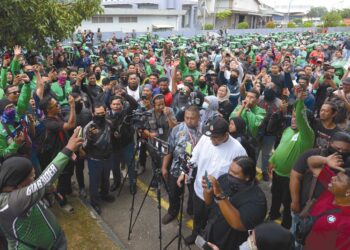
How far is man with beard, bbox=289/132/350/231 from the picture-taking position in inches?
125

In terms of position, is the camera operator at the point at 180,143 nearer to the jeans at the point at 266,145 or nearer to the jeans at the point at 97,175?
the jeans at the point at 97,175

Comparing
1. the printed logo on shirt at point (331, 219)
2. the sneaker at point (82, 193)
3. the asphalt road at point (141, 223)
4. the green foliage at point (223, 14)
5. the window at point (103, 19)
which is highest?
the green foliage at point (223, 14)

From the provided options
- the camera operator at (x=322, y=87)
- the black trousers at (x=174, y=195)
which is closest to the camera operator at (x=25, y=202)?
the black trousers at (x=174, y=195)

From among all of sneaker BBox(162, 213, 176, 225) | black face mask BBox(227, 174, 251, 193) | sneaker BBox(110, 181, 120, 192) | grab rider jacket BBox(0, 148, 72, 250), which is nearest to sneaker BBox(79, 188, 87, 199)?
sneaker BBox(110, 181, 120, 192)

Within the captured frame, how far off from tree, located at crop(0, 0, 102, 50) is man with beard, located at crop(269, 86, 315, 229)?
702 centimetres

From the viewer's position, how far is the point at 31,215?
2584mm

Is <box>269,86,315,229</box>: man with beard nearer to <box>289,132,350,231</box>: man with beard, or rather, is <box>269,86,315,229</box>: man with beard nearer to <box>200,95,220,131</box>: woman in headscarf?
<box>289,132,350,231</box>: man with beard

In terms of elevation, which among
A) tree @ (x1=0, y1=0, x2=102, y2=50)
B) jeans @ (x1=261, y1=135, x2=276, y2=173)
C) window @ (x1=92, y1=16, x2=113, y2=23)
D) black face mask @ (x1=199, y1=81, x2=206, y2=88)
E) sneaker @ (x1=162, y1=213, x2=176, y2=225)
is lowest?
sneaker @ (x1=162, y1=213, x2=176, y2=225)

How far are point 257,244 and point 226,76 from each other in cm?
703

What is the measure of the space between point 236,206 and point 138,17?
41583mm

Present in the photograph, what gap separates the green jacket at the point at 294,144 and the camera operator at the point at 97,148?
2.45m

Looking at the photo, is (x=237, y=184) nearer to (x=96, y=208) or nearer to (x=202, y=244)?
(x=202, y=244)

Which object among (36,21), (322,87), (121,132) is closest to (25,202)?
(121,132)

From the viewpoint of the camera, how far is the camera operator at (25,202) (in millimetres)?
2428
